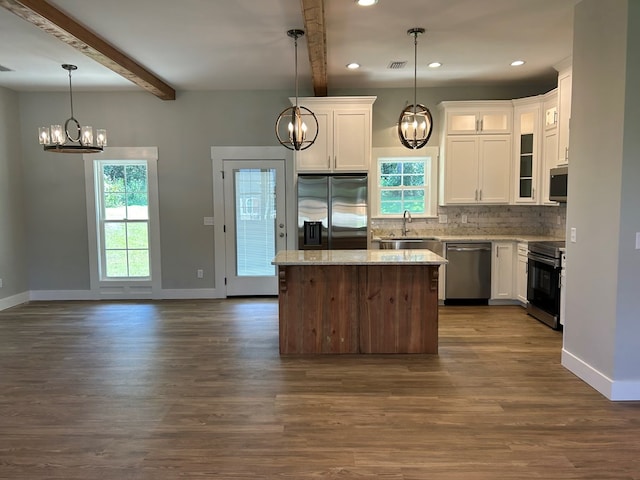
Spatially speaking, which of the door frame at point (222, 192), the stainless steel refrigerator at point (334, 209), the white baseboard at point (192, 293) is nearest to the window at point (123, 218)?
the white baseboard at point (192, 293)

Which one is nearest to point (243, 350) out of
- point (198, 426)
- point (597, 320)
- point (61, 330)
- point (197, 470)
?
point (198, 426)

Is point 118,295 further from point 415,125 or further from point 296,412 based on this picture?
point 415,125

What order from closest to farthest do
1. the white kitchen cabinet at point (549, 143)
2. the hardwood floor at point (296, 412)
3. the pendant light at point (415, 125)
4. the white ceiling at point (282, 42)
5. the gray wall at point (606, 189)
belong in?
the hardwood floor at point (296, 412)
the gray wall at point (606, 189)
the white ceiling at point (282, 42)
the pendant light at point (415, 125)
the white kitchen cabinet at point (549, 143)

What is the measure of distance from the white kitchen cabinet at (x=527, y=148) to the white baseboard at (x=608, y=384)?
2680 millimetres

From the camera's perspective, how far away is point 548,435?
249 centimetres

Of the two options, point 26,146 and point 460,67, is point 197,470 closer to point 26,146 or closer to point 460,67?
point 460,67

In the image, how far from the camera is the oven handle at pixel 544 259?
4386 millimetres

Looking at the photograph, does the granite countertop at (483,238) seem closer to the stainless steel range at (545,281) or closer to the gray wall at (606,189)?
the stainless steel range at (545,281)

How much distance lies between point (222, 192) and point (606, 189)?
455 centimetres

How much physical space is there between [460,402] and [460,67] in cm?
378

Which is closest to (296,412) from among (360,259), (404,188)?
(360,259)

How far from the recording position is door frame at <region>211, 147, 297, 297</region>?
235 inches

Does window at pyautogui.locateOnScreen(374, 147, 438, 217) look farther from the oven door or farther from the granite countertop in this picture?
the oven door

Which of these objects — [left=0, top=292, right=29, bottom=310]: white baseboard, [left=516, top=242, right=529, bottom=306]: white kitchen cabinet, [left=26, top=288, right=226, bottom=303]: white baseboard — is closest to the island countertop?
[left=516, top=242, right=529, bottom=306]: white kitchen cabinet
